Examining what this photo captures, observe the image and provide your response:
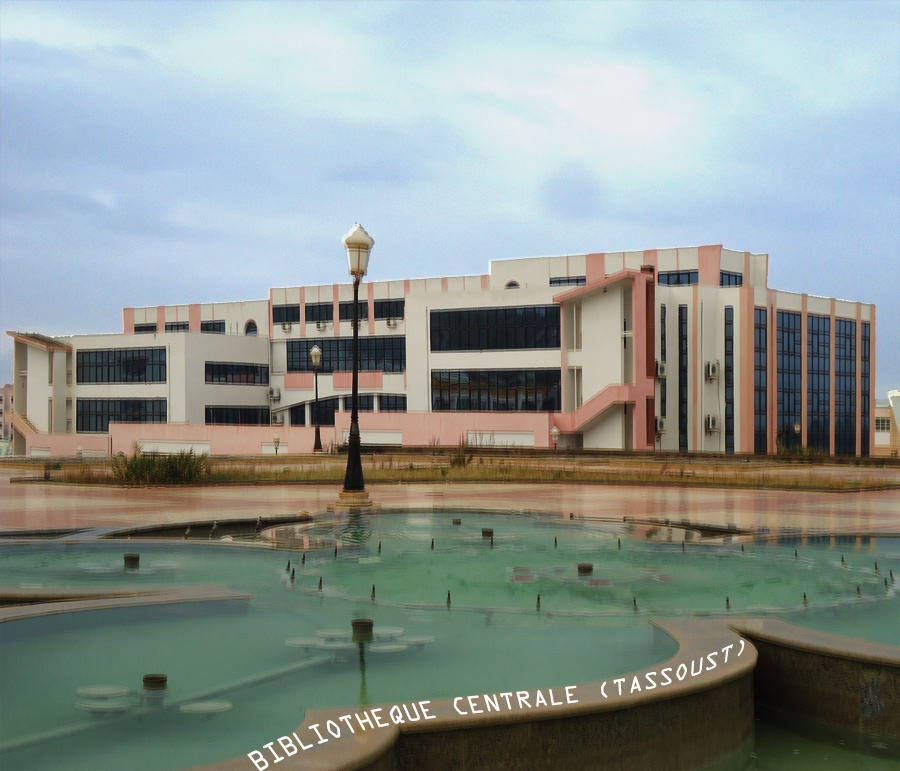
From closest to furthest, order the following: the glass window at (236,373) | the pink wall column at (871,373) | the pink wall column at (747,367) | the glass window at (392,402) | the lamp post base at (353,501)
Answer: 1. the lamp post base at (353,501)
2. the pink wall column at (747,367)
3. the pink wall column at (871,373)
4. the glass window at (392,402)
5. the glass window at (236,373)

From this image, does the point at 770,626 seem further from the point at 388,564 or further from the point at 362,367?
the point at 362,367

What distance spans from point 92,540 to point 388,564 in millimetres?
5208

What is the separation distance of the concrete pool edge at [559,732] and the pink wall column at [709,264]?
185 ft

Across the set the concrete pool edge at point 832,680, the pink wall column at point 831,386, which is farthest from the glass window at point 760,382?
the concrete pool edge at point 832,680

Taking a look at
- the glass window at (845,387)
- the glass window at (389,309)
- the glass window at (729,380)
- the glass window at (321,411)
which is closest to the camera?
the glass window at (729,380)

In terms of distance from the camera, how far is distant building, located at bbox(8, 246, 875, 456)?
53906 mm

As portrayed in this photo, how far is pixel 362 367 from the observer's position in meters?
70.9

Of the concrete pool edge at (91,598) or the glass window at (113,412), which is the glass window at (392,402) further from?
the concrete pool edge at (91,598)

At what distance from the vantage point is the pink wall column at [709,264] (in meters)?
61.0

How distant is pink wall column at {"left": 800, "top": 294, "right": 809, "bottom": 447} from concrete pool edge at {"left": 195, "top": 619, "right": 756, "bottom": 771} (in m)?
56.0

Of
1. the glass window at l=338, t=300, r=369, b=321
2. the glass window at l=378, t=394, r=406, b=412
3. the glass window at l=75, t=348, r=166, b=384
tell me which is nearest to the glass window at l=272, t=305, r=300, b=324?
the glass window at l=338, t=300, r=369, b=321

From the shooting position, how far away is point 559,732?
6234mm

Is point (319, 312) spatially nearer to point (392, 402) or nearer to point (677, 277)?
point (392, 402)

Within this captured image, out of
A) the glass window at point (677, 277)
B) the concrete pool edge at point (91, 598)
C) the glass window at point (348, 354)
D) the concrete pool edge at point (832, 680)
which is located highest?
the glass window at point (677, 277)
